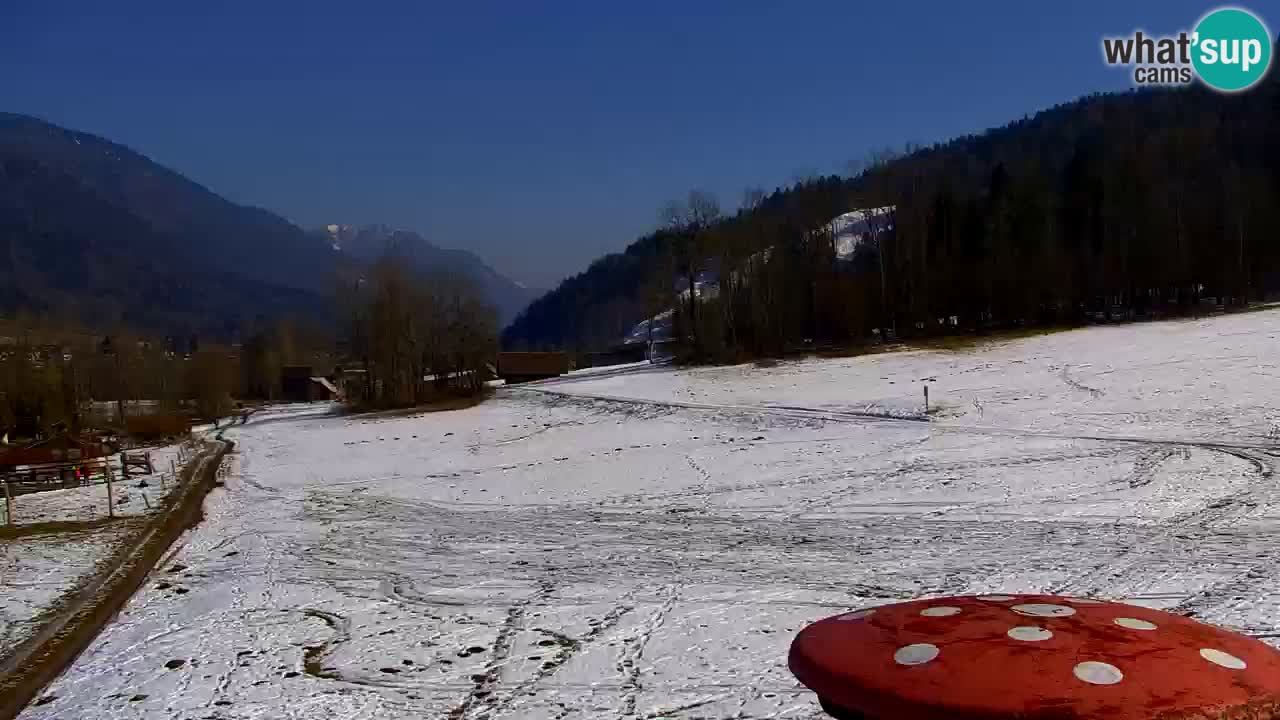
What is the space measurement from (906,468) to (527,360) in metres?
73.6

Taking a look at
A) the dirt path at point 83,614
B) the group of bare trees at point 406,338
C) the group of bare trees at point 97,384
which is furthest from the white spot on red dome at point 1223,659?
the group of bare trees at point 406,338

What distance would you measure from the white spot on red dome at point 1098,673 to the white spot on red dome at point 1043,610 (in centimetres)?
51

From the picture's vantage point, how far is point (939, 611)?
3385 mm

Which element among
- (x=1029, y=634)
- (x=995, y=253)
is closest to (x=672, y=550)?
(x=1029, y=634)

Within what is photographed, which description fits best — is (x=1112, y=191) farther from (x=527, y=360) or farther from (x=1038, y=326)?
(x=527, y=360)

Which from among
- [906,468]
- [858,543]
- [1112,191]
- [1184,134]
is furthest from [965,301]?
[858,543]

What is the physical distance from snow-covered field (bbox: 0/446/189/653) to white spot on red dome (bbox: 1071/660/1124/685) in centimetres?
1342

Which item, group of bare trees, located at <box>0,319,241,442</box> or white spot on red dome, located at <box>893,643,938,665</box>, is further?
group of bare trees, located at <box>0,319,241,442</box>

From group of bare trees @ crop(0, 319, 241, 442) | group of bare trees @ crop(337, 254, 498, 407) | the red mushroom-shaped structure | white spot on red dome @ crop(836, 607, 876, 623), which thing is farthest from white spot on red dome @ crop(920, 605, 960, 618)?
group of bare trees @ crop(337, 254, 498, 407)

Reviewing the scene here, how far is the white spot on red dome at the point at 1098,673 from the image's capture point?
2553 mm

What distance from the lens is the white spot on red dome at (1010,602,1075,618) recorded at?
3.18m

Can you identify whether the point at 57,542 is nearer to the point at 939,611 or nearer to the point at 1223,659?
the point at 939,611

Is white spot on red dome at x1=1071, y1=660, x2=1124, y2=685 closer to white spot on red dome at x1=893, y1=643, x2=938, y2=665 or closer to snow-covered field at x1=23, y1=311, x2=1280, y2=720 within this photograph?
white spot on red dome at x1=893, y1=643, x2=938, y2=665

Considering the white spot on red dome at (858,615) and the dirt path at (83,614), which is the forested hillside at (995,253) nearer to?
the dirt path at (83,614)
